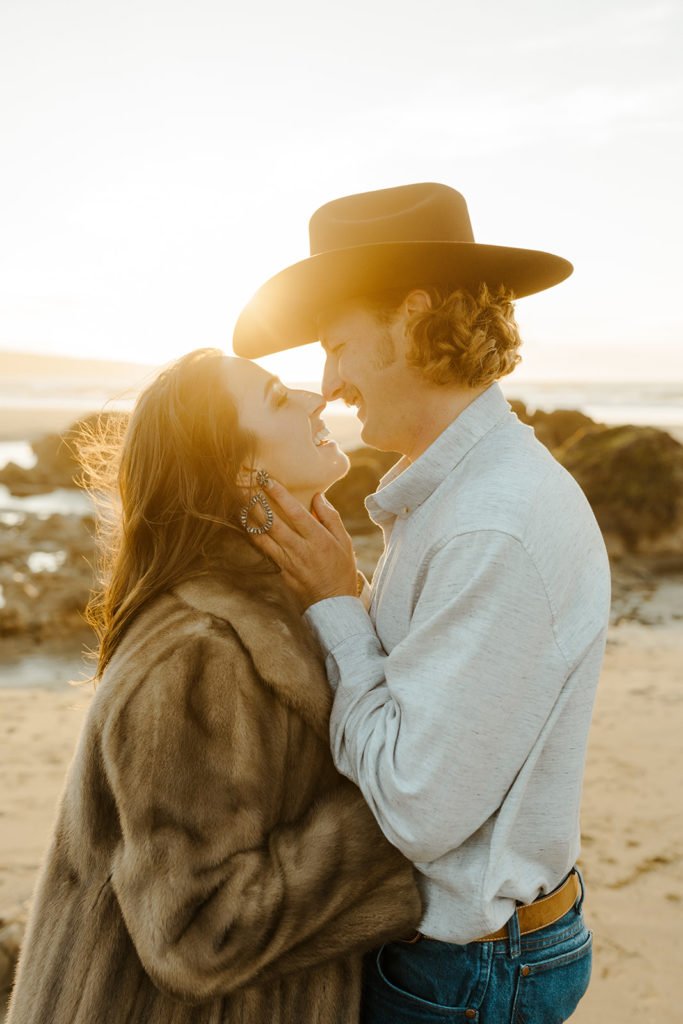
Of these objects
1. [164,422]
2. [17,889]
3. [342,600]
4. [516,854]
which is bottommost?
[17,889]

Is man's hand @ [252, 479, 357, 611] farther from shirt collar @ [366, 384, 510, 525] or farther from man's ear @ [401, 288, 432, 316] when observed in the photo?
man's ear @ [401, 288, 432, 316]

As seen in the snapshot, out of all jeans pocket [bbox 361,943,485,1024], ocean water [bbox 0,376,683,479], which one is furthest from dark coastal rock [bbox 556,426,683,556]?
ocean water [bbox 0,376,683,479]

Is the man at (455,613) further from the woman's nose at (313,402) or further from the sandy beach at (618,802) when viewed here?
the sandy beach at (618,802)

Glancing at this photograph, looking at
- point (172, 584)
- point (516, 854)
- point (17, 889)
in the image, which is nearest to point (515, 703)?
point (516, 854)

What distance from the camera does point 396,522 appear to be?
230 cm

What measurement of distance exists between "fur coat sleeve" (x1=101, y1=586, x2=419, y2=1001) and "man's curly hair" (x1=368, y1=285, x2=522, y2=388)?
0.85 metres

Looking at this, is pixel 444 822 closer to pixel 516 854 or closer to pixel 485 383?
pixel 516 854

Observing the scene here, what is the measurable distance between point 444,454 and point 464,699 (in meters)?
0.66

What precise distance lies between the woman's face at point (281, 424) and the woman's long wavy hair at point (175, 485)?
0.04 meters

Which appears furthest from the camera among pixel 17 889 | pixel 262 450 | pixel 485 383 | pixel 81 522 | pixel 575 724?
pixel 81 522

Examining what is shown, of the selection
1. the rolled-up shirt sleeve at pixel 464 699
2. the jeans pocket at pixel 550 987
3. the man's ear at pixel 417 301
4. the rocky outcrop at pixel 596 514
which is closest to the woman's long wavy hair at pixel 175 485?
the man's ear at pixel 417 301

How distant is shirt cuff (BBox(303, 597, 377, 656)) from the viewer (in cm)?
206

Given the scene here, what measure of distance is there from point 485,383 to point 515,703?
952 mm

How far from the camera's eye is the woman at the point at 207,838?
5.62 ft
